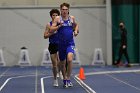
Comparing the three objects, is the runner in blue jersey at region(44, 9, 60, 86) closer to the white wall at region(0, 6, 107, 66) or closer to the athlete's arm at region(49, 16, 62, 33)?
the athlete's arm at region(49, 16, 62, 33)

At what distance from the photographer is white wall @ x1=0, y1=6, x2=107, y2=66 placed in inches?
894

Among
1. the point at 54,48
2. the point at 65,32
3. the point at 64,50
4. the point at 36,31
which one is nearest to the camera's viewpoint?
the point at 65,32

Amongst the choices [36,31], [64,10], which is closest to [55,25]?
[64,10]

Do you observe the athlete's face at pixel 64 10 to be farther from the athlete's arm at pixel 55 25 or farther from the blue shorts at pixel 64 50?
the blue shorts at pixel 64 50

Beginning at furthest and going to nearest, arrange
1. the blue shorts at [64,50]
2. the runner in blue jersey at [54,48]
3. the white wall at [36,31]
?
the white wall at [36,31], the runner in blue jersey at [54,48], the blue shorts at [64,50]

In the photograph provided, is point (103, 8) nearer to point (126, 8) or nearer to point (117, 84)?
point (126, 8)

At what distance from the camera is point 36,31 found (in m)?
22.8

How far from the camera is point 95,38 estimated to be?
2284cm

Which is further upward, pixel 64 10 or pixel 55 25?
pixel 64 10

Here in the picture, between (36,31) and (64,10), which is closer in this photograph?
(64,10)

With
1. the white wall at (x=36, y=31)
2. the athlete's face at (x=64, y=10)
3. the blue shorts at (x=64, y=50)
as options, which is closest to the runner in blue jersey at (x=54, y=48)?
the blue shorts at (x=64, y=50)

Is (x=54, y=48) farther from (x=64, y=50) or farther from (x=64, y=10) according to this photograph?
(x=64, y=10)

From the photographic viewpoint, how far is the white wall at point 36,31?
2272 cm

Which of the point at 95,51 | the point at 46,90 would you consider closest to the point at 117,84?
the point at 46,90
